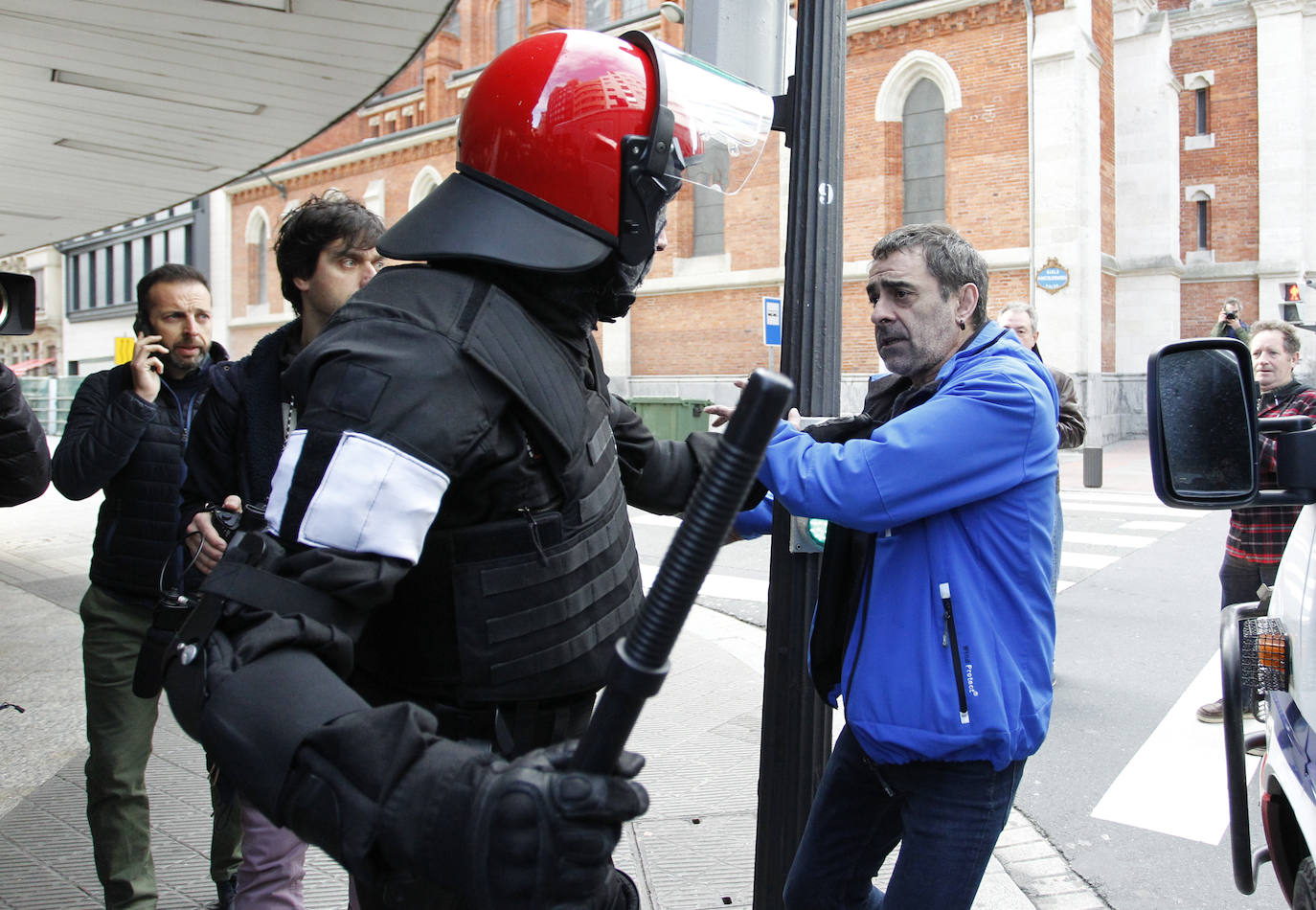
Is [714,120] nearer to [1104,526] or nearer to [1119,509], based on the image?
[1104,526]

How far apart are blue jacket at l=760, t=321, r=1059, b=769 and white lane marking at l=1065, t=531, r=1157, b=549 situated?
878 cm

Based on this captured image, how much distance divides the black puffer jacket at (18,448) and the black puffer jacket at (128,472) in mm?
127

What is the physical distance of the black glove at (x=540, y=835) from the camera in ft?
3.44

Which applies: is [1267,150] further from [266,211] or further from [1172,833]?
[266,211]

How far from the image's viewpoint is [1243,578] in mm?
5184

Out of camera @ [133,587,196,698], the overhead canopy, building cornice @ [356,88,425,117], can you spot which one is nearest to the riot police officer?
camera @ [133,587,196,698]

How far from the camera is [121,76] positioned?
5.23m

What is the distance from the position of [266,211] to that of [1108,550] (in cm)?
3357

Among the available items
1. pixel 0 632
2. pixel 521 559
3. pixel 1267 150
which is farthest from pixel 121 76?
pixel 1267 150

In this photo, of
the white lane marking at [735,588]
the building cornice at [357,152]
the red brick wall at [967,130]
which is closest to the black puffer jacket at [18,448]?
the white lane marking at [735,588]

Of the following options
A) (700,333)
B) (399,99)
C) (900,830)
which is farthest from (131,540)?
(399,99)

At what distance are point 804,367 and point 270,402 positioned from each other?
136 cm

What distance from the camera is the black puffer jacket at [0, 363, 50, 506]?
9.65 feet

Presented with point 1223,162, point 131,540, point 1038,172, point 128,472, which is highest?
point 1223,162
